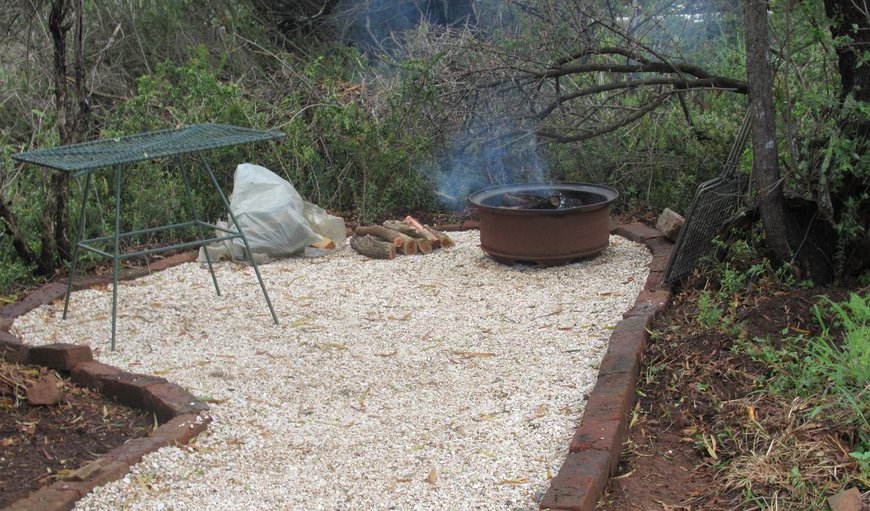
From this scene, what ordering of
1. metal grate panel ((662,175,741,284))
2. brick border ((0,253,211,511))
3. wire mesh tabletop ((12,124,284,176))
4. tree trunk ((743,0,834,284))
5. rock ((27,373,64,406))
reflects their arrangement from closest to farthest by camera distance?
brick border ((0,253,211,511)) → rock ((27,373,64,406)) → wire mesh tabletop ((12,124,284,176)) → tree trunk ((743,0,834,284)) → metal grate panel ((662,175,741,284))

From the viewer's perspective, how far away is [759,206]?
16.6 feet

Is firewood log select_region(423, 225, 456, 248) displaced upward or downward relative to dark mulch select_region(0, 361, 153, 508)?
upward

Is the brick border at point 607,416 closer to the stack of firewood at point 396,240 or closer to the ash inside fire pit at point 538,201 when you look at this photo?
the ash inside fire pit at point 538,201

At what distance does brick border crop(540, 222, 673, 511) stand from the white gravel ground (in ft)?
0.40

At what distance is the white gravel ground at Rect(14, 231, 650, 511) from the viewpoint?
3502 mm

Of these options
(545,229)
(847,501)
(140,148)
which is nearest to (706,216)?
(545,229)

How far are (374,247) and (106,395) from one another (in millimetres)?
2829

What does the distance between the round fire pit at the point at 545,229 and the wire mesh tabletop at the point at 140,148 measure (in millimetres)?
1835

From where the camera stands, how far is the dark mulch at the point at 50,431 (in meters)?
3.57

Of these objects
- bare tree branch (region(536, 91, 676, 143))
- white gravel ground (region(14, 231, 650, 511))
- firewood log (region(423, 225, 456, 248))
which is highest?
bare tree branch (region(536, 91, 676, 143))

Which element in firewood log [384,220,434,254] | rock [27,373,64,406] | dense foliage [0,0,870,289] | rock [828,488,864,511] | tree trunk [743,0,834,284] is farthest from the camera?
firewood log [384,220,434,254]

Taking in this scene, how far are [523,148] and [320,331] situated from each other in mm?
3045

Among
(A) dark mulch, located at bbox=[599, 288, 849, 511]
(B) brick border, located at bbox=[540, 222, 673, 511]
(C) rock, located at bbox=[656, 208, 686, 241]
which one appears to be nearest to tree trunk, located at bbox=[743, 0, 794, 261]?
(A) dark mulch, located at bbox=[599, 288, 849, 511]

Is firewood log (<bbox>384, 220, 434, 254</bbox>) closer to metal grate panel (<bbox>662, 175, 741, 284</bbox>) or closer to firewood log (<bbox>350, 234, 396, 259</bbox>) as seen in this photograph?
firewood log (<bbox>350, 234, 396, 259</bbox>)
